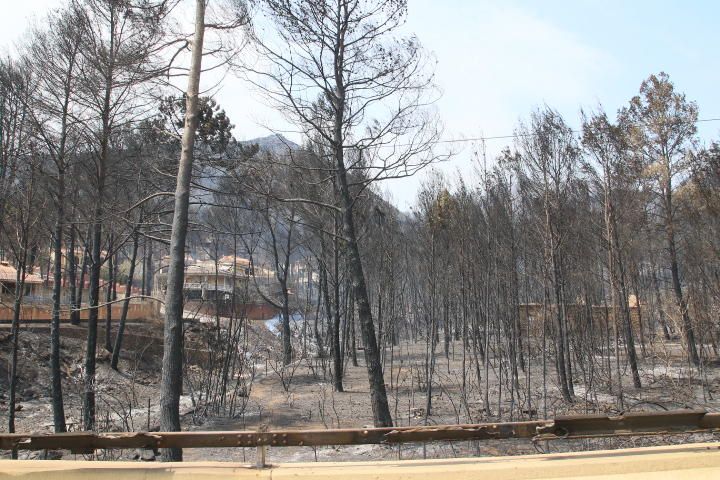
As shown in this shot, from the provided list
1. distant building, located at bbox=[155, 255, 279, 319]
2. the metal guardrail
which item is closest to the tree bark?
distant building, located at bbox=[155, 255, 279, 319]

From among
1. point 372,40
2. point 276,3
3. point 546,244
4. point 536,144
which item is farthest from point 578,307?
point 276,3

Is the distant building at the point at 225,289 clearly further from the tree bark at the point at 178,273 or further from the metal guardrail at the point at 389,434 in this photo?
the metal guardrail at the point at 389,434

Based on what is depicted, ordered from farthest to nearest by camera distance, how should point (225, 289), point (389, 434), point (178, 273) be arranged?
point (225, 289)
point (178, 273)
point (389, 434)

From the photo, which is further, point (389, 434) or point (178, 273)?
point (178, 273)

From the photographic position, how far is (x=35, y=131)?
12719mm

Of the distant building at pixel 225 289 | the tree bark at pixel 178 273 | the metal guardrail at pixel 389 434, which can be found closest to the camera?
the metal guardrail at pixel 389 434

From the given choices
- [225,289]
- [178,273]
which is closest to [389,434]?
[178,273]

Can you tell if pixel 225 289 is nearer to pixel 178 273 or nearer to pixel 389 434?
pixel 178 273

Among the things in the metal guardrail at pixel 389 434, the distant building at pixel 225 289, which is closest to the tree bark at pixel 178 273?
the distant building at pixel 225 289

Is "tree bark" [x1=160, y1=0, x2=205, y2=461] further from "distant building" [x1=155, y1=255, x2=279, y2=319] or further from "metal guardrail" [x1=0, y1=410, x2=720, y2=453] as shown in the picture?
"metal guardrail" [x1=0, y1=410, x2=720, y2=453]

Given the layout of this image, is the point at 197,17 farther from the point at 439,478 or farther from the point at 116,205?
the point at 439,478

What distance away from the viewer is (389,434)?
349 cm

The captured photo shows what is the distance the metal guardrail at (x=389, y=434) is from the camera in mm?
3447

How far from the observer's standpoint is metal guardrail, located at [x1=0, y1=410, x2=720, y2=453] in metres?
3.45
